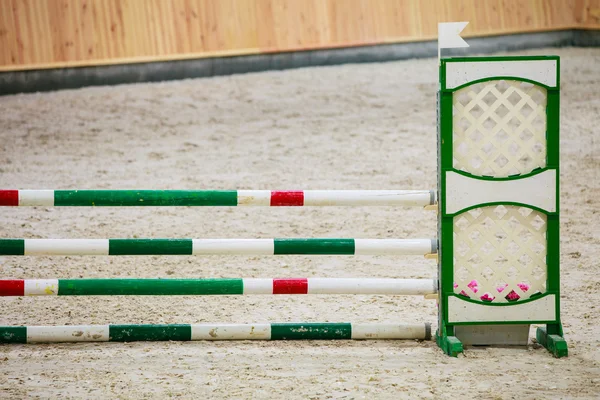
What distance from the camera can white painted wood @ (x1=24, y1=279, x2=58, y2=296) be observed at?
385cm

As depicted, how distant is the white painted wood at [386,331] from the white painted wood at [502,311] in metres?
0.24

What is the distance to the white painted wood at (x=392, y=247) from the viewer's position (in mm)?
3906

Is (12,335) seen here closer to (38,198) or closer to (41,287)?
(41,287)

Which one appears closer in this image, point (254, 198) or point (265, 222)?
point (254, 198)

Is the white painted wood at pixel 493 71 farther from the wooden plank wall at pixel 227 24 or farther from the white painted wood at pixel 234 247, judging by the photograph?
the wooden plank wall at pixel 227 24

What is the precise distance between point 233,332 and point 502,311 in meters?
1.30

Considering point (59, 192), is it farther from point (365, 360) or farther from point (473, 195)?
point (473, 195)

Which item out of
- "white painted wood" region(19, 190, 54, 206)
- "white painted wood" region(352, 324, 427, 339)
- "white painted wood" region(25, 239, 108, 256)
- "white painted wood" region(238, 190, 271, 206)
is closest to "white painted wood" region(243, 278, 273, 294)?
"white painted wood" region(238, 190, 271, 206)

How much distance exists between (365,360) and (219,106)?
22.2 ft

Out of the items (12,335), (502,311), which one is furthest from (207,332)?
(502,311)

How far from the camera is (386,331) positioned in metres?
3.99

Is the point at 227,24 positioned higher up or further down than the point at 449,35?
higher up

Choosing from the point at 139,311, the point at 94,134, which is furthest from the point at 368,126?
the point at 139,311

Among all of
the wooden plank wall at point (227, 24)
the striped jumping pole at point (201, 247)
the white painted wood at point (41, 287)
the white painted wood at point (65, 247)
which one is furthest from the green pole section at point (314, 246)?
the wooden plank wall at point (227, 24)
